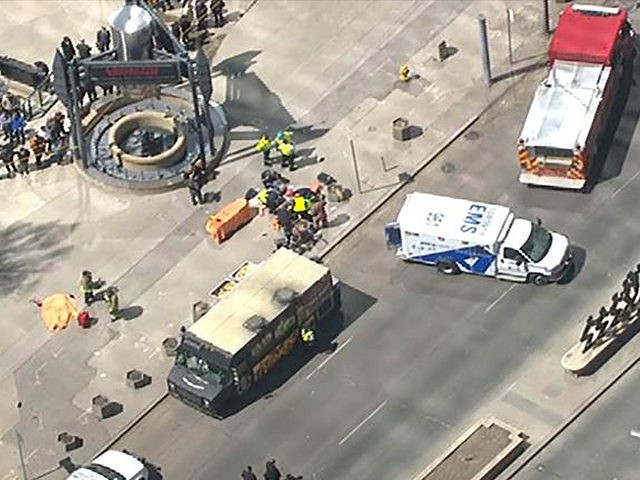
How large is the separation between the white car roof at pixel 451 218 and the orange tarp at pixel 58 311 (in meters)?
13.4

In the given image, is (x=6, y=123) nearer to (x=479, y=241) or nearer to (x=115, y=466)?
(x=115, y=466)

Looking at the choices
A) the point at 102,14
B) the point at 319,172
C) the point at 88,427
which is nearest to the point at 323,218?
the point at 319,172

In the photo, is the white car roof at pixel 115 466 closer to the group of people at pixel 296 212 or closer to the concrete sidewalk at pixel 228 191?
the concrete sidewalk at pixel 228 191

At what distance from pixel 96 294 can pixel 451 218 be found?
1442cm

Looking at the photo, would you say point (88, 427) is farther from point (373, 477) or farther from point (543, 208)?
point (543, 208)

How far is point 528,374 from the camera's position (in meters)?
63.5

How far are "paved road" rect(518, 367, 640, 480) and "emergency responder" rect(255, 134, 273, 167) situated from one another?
63.1ft

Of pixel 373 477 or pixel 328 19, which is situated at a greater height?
pixel 328 19

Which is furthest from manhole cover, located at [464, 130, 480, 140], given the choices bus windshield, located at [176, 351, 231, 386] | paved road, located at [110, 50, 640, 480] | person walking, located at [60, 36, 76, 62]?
bus windshield, located at [176, 351, 231, 386]

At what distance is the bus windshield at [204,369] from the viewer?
62.9 metres

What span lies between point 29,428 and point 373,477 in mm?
13161

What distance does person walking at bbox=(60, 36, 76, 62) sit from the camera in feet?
246

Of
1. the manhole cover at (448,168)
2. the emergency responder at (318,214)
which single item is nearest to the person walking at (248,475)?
the emergency responder at (318,214)

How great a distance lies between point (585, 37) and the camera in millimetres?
72938
